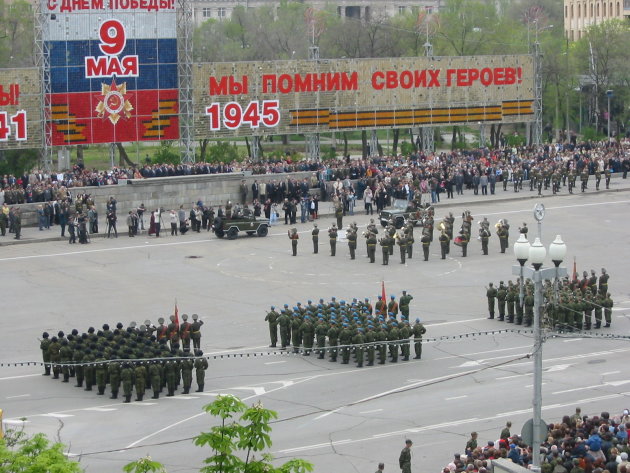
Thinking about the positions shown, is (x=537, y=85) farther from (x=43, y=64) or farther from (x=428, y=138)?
(x=43, y=64)

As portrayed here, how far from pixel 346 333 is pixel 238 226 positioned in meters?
18.8

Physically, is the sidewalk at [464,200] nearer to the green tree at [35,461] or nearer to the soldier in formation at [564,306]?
the soldier in formation at [564,306]

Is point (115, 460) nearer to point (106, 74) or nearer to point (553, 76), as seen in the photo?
point (106, 74)

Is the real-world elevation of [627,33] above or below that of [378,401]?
above

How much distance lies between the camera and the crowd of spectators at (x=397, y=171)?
2031 inches

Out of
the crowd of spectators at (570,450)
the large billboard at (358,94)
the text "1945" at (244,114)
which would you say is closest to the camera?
the crowd of spectators at (570,450)

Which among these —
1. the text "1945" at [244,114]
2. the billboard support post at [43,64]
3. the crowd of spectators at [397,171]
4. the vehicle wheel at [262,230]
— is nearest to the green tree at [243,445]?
the vehicle wheel at [262,230]

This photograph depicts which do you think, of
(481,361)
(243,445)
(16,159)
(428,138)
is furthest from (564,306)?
(16,159)

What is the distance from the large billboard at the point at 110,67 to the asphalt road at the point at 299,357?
7.90 metres

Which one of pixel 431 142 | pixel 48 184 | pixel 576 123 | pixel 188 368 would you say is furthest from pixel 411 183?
pixel 576 123

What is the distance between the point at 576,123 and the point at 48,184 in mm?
50672

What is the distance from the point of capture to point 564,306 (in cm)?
3189

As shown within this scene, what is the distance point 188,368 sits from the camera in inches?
1058

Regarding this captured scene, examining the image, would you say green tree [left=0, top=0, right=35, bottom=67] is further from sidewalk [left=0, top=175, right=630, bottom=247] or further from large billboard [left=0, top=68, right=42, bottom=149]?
sidewalk [left=0, top=175, right=630, bottom=247]
